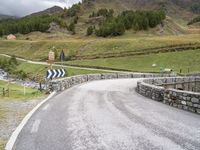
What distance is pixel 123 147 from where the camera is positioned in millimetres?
8734

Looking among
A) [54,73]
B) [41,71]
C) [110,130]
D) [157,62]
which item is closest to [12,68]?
[41,71]

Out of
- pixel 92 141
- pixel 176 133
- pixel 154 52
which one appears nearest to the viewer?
pixel 92 141

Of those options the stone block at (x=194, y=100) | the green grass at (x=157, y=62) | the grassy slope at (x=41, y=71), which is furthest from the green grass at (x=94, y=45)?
the stone block at (x=194, y=100)

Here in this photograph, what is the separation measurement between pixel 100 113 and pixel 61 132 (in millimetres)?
4002

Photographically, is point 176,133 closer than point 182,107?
Yes

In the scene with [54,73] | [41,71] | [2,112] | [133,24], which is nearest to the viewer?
[2,112]

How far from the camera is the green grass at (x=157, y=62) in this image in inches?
2763

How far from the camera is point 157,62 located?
7550cm

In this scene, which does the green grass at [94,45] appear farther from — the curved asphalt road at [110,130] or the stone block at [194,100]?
the curved asphalt road at [110,130]

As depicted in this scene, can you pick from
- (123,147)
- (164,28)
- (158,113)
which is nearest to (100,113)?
(158,113)

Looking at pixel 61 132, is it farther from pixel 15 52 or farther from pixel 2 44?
pixel 2 44

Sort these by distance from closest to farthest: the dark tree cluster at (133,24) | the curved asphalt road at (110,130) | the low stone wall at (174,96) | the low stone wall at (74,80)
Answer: the curved asphalt road at (110,130)
the low stone wall at (174,96)
the low stone wall at (74,80)
the dark tree cluster at (133,24)

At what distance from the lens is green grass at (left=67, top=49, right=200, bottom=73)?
70.2 meters

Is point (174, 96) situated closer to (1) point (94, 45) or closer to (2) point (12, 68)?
(2) point (12, 68)
